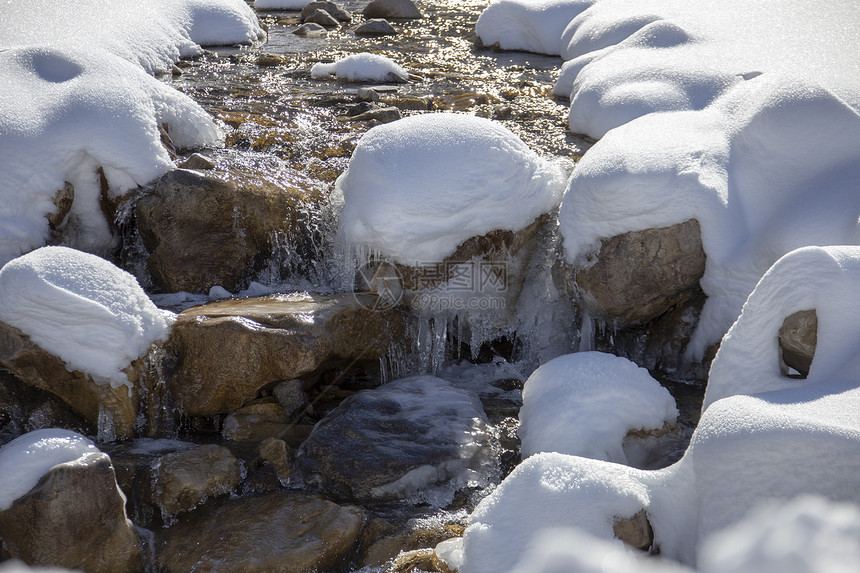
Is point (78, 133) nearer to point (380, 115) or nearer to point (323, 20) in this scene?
point (380, 115)

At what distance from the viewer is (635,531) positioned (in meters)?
2.20

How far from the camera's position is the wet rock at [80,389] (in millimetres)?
3229

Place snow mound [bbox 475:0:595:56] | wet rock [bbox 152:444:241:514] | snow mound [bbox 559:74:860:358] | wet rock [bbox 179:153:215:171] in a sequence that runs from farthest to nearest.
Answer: snow mound [bbox 475:0:595:56] < wet rock [bbox 179:153:215:171] < snow mound [bbox 559:74:860:358] < wet rock [bbox 152:444:241:514]

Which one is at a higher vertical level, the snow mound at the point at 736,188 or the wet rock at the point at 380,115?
the snow mound at the point at 736,188

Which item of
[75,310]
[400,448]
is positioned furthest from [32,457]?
[400,448]

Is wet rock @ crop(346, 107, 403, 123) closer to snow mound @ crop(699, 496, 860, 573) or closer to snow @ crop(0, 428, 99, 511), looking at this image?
snow @ crop(0, 428, 99, 511)

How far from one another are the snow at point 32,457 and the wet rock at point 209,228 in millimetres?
1477

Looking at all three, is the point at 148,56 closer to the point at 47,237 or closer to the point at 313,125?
the point at 313,125

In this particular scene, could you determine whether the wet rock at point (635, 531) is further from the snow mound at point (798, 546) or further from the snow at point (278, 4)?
the snow at point (278, 4)

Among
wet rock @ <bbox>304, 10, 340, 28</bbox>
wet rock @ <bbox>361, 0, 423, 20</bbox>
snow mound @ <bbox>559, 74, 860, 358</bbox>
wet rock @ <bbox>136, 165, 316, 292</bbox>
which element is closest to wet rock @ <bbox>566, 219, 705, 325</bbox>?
snow mound @ <bbox>559, 74, 860, 358</bbox>

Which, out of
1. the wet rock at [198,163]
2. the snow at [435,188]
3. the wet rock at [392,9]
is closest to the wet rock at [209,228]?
the wet rock at [198,163]

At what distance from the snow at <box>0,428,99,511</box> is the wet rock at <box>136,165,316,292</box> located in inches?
58.2

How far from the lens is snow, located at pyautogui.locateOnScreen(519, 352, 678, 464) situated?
119 inches

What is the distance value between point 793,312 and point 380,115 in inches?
163
